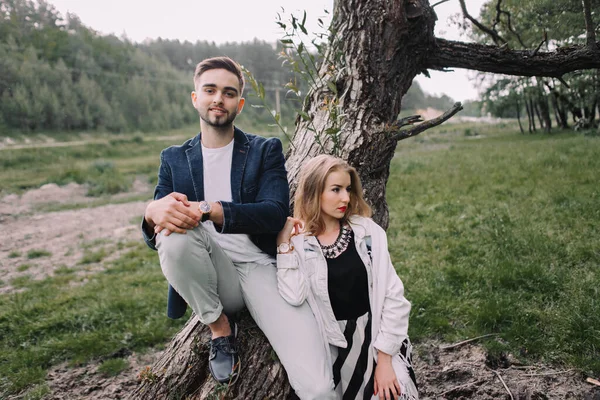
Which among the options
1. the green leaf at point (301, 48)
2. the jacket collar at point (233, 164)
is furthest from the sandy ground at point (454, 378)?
the green leaf at point (301, 48)

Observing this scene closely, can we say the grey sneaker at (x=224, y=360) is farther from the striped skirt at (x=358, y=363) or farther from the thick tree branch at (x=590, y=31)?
the thick tree branch at (x=590, y=31)

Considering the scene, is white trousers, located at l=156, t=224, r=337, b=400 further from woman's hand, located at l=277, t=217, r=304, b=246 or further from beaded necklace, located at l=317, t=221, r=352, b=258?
beaded necklace, located at l=317, t=221, r=352, b=258

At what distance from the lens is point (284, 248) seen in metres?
2.15

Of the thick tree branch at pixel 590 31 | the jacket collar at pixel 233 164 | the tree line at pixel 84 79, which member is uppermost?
the tree line at pixel 84 79

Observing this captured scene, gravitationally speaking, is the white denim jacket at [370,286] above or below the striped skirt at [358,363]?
above

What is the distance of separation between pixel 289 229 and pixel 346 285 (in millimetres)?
438

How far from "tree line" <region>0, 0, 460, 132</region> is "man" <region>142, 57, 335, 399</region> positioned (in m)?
24.9

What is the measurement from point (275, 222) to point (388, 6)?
177 centimetres

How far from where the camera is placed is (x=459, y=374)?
292 centimetres

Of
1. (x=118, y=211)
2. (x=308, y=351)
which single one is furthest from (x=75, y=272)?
(x=308, y=351)

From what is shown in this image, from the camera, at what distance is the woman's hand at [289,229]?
7.14 feet

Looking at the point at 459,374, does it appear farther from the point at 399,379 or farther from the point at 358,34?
the point at 358,34

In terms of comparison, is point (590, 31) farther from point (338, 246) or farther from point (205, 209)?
point (205, 209)

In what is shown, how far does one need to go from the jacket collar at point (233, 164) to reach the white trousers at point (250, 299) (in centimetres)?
32
